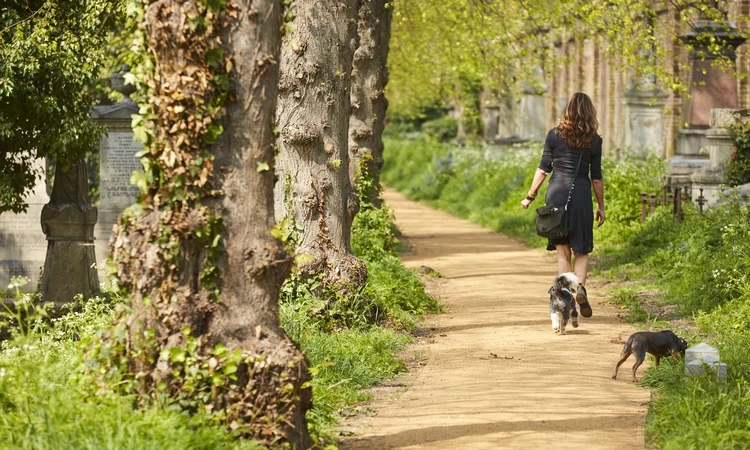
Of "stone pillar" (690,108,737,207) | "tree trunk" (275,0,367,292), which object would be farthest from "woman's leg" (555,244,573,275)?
"stone pillar" (690,108,737,207)

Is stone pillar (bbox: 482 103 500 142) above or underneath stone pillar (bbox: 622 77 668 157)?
above

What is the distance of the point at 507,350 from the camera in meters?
9.48

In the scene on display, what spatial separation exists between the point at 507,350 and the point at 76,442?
494 centimetres

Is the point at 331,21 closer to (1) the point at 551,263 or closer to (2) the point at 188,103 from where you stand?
(2) the point at 188,103

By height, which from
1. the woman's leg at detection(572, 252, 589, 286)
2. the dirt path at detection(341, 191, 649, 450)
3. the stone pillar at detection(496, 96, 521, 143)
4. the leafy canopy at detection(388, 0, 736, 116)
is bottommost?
the dirt path at detection(341, 191, 649, 450)

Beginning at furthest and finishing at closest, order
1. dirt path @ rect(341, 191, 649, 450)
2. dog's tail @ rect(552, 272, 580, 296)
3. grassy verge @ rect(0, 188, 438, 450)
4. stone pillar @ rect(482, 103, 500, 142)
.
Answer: stone pillar @ rect(482, 103, 500, 142), dog's tail @ rect(552, 272, 580, 296), dirt path @ rect(341, 191, 649, 450), grassy verge @ rect(0, 188, 438, 450)

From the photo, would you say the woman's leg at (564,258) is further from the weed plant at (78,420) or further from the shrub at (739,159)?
the shrub at (739,159)

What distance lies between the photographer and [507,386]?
26.0 feet

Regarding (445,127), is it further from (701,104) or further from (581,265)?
(581,265)

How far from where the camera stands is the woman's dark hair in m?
10.3

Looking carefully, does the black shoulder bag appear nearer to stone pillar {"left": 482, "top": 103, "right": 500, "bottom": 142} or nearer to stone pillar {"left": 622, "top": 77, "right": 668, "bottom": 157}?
stone pillar {"left": 622, "top": 77, "right": 668, "bottom": 157}

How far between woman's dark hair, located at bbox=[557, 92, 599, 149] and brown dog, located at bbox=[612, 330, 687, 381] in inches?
103

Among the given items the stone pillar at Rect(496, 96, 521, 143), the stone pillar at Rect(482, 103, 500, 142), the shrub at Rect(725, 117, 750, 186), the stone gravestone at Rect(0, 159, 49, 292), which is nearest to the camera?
the shrub at Rect(725, 117, 750, 186)

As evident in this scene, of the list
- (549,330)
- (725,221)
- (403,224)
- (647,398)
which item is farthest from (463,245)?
(647,398)
